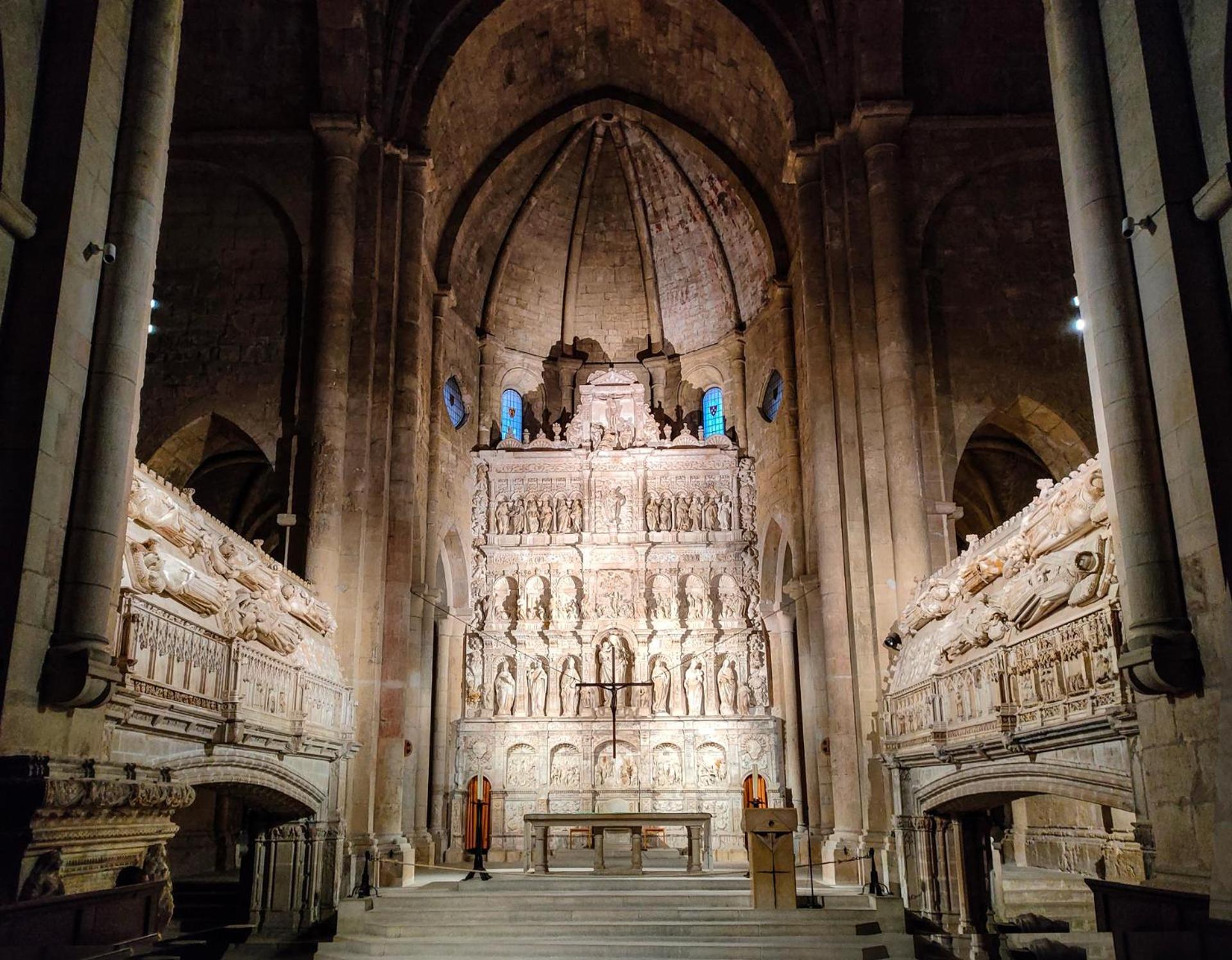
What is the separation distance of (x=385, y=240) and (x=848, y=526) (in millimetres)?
10836

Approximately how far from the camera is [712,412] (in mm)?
30438

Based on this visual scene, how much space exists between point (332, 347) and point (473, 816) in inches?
473

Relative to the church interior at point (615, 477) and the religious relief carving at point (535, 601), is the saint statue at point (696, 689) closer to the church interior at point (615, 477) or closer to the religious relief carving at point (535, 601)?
the church interior at point (615, 477)

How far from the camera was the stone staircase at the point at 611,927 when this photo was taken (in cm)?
1436

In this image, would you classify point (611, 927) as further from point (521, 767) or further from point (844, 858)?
point (521, 767)

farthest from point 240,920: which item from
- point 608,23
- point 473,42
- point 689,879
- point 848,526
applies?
point 608,23

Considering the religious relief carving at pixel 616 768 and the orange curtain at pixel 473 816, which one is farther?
the religious relief carving at pixel 616 768

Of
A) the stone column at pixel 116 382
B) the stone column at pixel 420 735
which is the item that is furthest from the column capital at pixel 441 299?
Answer: the stone column at pixel 116 382

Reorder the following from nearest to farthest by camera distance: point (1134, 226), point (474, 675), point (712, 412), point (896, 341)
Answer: point (1134, 226)
point (896, 341)
point (474, 675)
point (712, 412)

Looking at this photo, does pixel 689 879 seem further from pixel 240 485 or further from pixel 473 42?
pixel 473 42

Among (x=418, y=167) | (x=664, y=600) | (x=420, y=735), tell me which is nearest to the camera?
(x=418, y=167)

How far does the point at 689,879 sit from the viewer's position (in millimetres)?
18984

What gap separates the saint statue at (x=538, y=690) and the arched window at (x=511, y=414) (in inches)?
261

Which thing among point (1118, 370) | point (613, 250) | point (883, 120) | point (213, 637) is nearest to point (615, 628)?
point (613, 250)
